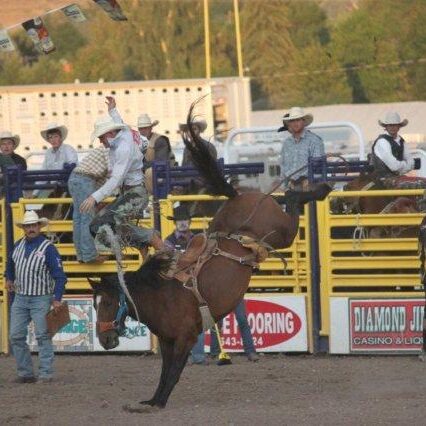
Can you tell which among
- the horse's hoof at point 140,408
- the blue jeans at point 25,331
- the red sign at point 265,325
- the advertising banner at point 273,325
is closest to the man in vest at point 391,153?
the advertising banner at point 273,325

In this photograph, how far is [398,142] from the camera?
13867 millimetres

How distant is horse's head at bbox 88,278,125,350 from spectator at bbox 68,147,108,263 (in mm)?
1395

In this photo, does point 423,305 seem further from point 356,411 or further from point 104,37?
point 104,37

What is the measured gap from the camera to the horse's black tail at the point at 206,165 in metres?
10.6

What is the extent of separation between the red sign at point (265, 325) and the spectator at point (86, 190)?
1498 millimetres

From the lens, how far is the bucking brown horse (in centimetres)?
1060

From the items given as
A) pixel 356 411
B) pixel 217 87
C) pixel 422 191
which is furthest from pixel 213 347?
pixel 217 87

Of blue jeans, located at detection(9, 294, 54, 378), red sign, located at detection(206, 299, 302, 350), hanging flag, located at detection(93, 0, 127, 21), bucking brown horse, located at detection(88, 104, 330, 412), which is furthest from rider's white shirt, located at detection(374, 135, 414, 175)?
blue jeans, located at detection(9, 294, 54, 378)

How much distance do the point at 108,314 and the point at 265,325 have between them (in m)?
3.43

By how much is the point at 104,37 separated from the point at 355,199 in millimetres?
57901

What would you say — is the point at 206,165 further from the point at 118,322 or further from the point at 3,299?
the point at 3,299

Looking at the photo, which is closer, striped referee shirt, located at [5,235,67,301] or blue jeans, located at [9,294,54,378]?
striped referee shirt, located at [5,235,67,301]

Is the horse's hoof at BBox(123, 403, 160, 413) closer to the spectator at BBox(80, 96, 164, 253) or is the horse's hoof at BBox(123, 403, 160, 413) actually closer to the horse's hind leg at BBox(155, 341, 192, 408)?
the horse's hind leg at BBox(155, 341, 192, 408)

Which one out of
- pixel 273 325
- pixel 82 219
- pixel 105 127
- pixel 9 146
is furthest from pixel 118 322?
pixel 9 146
